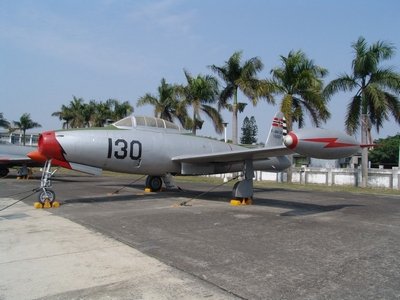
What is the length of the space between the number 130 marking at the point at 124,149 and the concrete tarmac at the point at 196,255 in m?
2.68

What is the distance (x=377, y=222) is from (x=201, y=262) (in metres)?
5.76

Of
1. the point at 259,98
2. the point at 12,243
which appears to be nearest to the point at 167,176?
the point at 12,243

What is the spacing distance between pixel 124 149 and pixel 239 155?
3.72 meters

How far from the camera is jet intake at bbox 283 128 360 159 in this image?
322 inches

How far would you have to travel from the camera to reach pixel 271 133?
58.5ft

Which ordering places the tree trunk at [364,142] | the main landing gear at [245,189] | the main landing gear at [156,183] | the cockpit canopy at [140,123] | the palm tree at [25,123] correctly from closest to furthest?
the main landing gear at [245,189], the cockpit canopy at [140,123], the main landing gear at [156,183], the tree trunk at [364,142], the palm tree at [25,123]

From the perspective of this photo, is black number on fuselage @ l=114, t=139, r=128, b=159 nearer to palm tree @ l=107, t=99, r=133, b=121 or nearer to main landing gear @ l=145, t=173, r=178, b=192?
main landing gear @ l=145, t=173, r=178, b=192

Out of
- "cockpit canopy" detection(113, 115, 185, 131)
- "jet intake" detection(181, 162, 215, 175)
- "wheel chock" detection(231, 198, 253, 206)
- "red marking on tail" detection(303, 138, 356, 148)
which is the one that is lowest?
"wheel chock" detection(231, 198, 253, 206)

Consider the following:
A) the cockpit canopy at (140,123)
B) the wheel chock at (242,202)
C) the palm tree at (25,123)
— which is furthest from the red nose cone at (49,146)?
the palm tree at (25,123)

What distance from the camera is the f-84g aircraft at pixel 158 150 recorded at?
28.2ft

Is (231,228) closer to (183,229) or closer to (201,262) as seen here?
(183,229)

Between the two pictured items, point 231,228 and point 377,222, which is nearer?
point 231,228

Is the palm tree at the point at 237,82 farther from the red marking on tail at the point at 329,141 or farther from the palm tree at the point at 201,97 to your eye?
the red marking on tail at the point at 329,141

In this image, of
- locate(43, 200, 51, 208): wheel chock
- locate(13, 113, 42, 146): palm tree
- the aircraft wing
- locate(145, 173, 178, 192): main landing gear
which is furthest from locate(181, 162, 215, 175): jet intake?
locate(13, 113, 42, 146): palm tree
